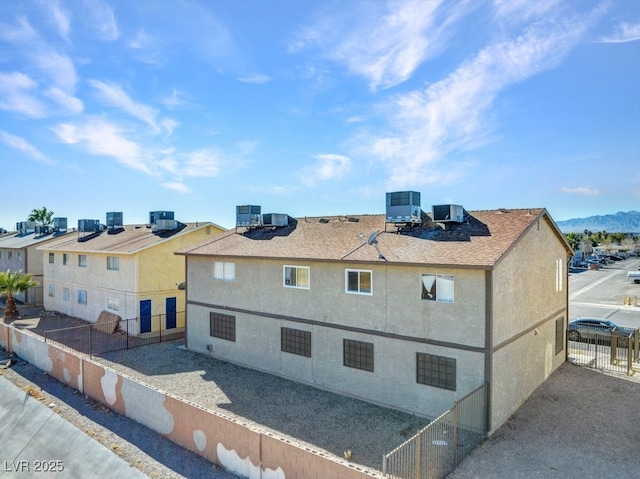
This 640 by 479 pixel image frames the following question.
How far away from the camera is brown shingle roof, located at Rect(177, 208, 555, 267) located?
13.2m

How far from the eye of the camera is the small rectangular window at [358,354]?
14734 millimetres

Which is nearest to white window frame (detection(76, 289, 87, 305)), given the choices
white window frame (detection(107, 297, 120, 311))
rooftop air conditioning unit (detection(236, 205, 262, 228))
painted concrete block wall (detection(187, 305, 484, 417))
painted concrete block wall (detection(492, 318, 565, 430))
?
white window frame (detection(107, 297, 120, 311))

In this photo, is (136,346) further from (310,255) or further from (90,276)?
(310,255)

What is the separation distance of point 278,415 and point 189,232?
16627 mm

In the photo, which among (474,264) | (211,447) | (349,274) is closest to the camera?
(211,447)

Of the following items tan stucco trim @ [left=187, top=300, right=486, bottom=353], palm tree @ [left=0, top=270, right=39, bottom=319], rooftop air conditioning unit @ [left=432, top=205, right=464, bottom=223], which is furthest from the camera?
palm tree @ [left=0, top=270, right=39, bottom=319]

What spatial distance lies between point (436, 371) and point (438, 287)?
2742 mm

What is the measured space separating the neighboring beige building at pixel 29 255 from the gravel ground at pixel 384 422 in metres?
21.4

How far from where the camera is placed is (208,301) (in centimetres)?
2067

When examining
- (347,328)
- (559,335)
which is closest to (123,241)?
(347,328)

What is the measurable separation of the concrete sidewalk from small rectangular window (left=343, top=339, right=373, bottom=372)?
7.60 m

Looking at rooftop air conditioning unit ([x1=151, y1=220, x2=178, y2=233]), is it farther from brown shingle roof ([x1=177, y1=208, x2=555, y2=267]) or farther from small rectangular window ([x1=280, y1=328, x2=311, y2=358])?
small rectangular window ([x1=280, y1=328, x2=311, y2=358])

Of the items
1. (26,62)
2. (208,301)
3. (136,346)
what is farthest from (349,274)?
(26,62)

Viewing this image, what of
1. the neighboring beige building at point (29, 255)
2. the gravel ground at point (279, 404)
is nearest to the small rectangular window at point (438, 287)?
the gravel ground at point (279, 404)
